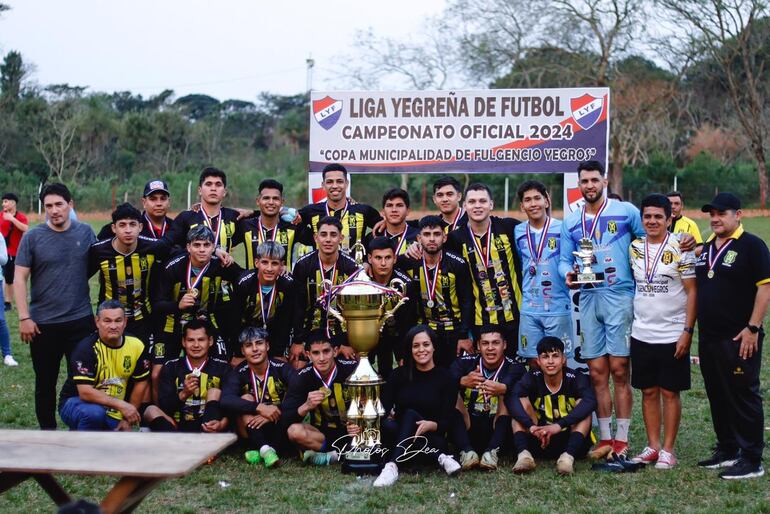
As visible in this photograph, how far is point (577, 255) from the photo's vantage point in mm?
6270

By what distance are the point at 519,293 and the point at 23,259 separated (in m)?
3.55

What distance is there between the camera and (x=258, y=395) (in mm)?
6586

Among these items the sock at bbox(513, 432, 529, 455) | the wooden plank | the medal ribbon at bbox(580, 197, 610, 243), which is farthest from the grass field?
the medal ribbon at bbox(580, 197, 610, 243)

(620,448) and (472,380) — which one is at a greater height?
(472,380)

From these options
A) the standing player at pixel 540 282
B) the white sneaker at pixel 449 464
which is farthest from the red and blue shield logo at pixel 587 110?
the white sneaker at pixel 449 464

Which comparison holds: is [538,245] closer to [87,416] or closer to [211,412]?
[211,412]

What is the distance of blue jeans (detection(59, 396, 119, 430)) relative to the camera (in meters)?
6.25

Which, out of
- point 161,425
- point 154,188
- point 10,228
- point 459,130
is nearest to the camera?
point 161,425

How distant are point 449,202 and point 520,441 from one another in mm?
1897

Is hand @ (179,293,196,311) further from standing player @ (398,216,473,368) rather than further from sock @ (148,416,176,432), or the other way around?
standing player @ (398,216,473,368)

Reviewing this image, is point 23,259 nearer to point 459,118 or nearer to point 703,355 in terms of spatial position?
point 459,118

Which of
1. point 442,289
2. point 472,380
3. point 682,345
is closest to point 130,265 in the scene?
point 442,289

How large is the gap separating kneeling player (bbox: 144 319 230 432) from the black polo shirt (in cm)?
334

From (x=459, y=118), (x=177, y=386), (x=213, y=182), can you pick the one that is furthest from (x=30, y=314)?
(x=459, y=118)
